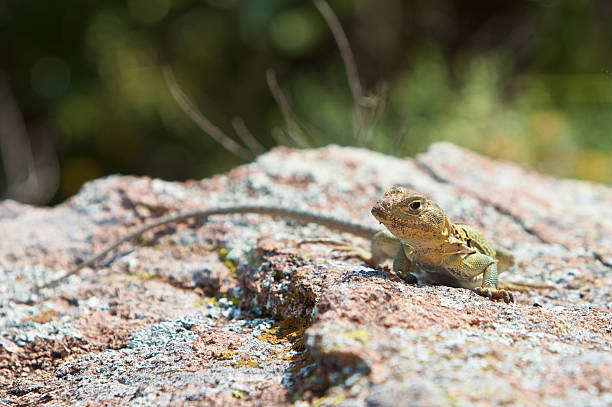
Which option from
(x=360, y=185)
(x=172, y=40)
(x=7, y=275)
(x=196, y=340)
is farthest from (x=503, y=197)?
(x=172, y=40)

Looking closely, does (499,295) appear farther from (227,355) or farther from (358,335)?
(227,355)

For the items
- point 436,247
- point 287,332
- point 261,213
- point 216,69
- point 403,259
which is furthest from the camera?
point 216,69

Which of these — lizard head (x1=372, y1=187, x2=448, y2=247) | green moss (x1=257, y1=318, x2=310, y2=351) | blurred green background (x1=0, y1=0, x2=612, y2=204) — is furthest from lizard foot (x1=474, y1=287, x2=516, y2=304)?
blurred green background (x1=0, y1=0, x2=612, y2=204)

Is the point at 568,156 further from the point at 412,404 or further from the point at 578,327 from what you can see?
the point at 412,404

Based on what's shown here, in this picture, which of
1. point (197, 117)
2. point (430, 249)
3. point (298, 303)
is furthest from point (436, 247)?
point (197, 117)

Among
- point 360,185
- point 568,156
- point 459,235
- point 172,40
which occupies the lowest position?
point 459,235

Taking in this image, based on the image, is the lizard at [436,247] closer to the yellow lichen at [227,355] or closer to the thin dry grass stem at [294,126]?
the yellow lichen at [227,355]
